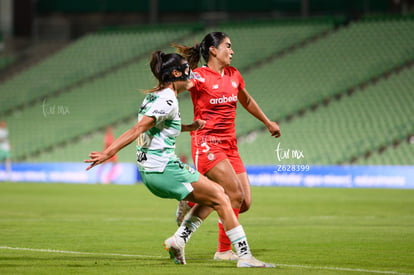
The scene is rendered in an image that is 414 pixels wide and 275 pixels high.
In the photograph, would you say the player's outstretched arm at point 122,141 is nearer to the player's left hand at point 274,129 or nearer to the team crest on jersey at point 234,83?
the team crest on jersey at point 234,83

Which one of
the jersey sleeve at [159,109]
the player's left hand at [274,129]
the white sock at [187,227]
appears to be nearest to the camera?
the jersey sleeve at [159,109]

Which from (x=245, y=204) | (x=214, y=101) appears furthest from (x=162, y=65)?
(x=245, y=204)

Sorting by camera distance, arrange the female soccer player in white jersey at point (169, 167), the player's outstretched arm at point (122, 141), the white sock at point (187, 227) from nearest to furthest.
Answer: the player's outstretched arm at point (122, 141) < the female soccer player in white jersey at point (169, 167) < the white sock at point (187, 227)

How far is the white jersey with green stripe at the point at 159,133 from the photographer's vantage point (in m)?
7.78

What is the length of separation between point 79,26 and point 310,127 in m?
17.7

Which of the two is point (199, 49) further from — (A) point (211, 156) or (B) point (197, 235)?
(B) point (197, 235)

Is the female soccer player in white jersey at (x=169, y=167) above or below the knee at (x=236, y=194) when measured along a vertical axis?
above

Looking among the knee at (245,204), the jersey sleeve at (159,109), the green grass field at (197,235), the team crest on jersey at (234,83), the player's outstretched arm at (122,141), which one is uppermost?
the team crest on jersey at (234,83)

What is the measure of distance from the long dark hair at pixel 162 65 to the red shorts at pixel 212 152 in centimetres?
129

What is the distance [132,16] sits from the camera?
4159 cm

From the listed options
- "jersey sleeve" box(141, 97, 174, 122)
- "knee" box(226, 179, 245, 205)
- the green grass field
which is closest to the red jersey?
"knee" box(226, 179, 245, 205)

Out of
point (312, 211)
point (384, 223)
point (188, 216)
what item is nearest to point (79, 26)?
point (312, 211)

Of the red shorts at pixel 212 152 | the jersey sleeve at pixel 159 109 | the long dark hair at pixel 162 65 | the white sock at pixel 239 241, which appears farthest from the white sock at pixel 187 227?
the long dark hair at pixel 162 65

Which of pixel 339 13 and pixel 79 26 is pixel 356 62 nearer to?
pixel 339 13
